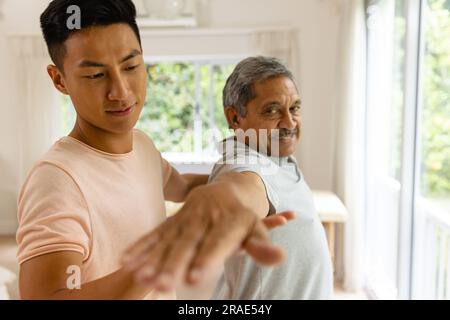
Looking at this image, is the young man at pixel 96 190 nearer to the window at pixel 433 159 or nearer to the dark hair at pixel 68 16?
the dark hair at pixel 68 16

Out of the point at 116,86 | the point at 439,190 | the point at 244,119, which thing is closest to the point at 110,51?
the point at 116,86

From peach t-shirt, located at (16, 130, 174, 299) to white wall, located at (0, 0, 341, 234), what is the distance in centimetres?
14

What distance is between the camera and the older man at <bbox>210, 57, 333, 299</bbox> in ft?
1.11

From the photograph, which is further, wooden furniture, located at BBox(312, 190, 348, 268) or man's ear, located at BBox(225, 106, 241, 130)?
wooden furniture, located at BBox(312, 190, 348, 268)

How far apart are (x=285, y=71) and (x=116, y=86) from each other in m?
0.14

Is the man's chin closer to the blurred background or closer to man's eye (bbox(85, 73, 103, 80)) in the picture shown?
the blurred background

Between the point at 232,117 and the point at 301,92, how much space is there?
204 millimetres

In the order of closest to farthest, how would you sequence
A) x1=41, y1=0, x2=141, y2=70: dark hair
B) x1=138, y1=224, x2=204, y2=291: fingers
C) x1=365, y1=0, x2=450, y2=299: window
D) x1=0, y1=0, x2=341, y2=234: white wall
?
x1=138, y1=224, x2=204, y2=291: fingers → x1=41, y1=0, x2=141, y2=70: dark hair → x1=0, y1=0, x2=341, y2=234: white wall → x1=365, y1=0, x2=450, y2=299: window

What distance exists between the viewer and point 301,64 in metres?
0.52

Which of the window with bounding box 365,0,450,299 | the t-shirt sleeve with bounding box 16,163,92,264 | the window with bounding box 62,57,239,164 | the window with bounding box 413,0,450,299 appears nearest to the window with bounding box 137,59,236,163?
the window with bounding box 62,57,239,164

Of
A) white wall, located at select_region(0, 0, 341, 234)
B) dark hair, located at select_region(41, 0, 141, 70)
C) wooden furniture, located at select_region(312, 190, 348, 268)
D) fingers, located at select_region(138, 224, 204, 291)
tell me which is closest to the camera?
fingers, located at select_region(138, 224, 204, 291)

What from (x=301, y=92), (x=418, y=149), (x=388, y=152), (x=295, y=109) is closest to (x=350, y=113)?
(x=301, y=92)

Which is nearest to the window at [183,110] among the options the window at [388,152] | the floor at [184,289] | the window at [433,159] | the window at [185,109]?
the window at [185,109]

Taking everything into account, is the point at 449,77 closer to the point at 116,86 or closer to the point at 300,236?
the point at 300,236
